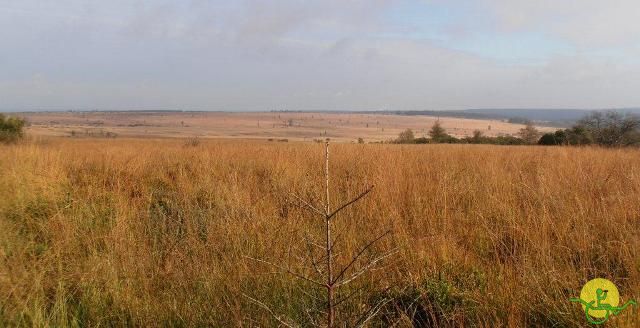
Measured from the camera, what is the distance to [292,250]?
297cm

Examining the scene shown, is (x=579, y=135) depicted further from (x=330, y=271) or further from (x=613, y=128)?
(x=330, y=271)

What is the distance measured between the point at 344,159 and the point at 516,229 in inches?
177

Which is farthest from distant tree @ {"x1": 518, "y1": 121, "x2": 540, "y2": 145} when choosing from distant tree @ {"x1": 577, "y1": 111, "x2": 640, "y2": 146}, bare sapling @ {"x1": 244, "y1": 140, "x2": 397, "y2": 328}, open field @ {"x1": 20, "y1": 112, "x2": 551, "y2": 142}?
bare sapling @ {"x1": 244, "y1": 140, "x2": 397, "y2": 328}

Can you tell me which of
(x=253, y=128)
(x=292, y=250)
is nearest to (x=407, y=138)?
(x=292, y=250)

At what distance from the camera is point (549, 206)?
3834 mm

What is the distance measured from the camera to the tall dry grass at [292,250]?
219cm

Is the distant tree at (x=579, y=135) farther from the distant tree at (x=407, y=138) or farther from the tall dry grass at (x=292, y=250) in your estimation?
the tall dry grass at (x=292, y=250)

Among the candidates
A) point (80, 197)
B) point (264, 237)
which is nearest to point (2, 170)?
point (80, 197)

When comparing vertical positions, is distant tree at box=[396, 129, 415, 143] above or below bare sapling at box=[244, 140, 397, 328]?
below

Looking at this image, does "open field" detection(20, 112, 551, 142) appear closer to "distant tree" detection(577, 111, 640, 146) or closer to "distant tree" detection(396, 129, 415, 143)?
"distant tree" detection(396, 129, 415, 143)

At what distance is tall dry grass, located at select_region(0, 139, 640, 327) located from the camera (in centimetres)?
219

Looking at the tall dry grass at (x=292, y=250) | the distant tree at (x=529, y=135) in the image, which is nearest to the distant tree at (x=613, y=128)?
the distant tree at (x=529, y=135)

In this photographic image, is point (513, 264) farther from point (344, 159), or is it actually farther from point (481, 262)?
point (344, 159)

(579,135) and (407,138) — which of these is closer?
(579,135)
